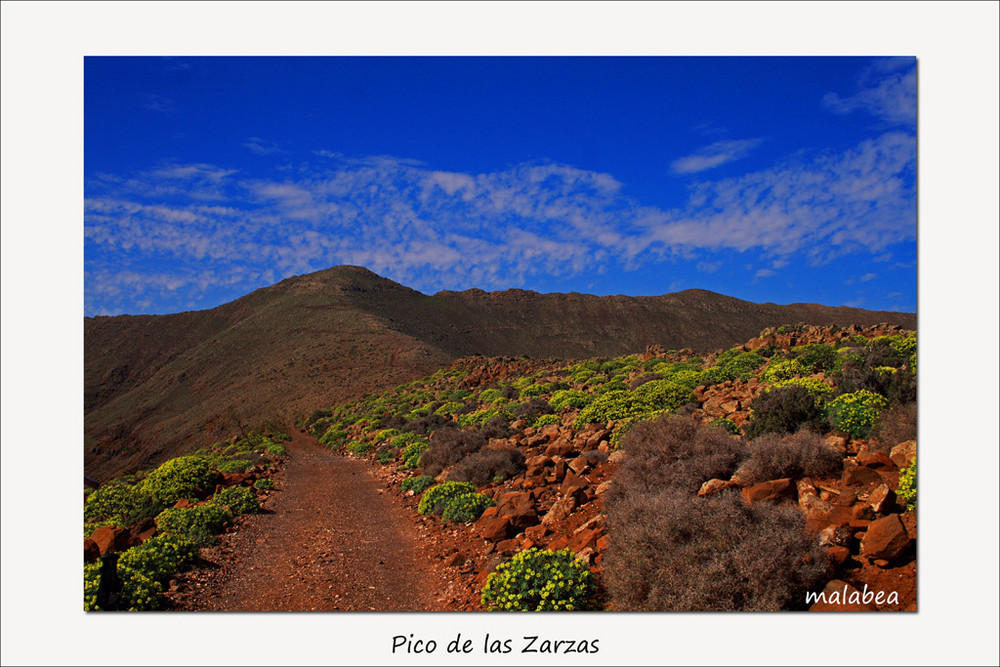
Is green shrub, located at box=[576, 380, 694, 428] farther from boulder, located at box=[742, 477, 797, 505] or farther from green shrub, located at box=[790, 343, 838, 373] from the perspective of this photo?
boulder, located at box=[742, 477, 797, 505]

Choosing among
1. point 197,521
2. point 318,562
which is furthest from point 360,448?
point 318,562

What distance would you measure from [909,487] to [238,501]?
9.55 metres

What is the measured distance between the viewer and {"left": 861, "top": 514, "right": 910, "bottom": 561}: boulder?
4.75m

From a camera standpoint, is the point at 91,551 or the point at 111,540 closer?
the point at 91,551

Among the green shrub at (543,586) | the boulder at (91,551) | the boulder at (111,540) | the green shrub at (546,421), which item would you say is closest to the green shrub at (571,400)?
the green shrub at (546,421)

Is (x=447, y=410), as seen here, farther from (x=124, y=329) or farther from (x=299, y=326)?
(x=124, y=329)

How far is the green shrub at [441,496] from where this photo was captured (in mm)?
9443

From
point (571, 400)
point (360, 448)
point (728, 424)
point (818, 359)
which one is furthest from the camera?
point (360, 448)

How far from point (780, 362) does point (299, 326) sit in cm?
→ 5225

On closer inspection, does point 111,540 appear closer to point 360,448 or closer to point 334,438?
point 360,448

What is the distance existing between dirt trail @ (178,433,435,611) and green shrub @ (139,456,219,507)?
157 centimetres

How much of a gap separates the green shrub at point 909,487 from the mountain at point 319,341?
2959 mm

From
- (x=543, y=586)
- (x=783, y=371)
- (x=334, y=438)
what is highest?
(x=783, y=371)

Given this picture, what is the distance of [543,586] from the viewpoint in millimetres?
5223
